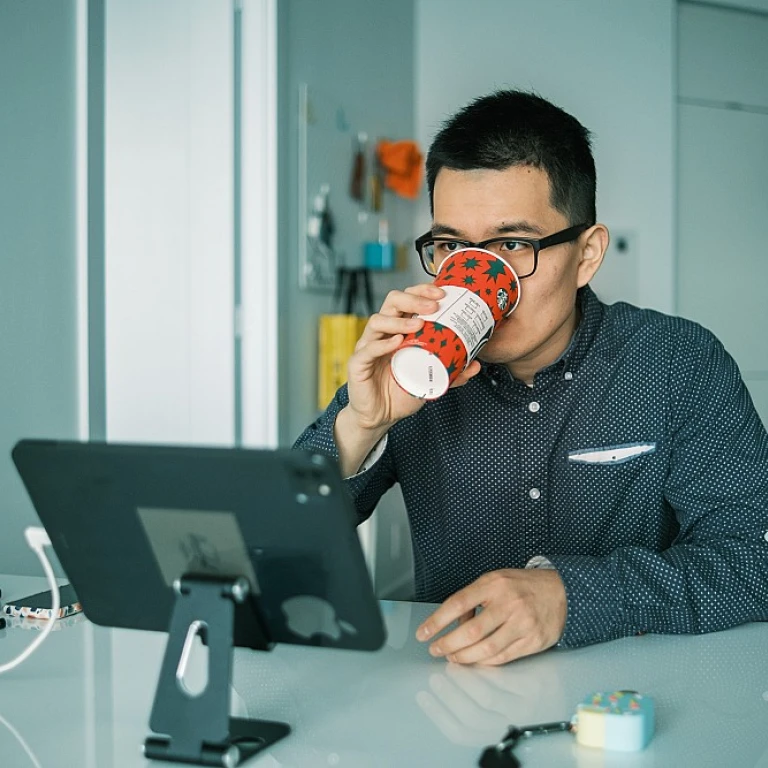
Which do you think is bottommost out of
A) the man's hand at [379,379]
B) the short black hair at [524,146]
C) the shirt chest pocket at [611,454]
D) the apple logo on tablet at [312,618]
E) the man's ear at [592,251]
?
the apple logo on tablet at [312,618]

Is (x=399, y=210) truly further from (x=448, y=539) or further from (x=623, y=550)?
(x=623, y=550)

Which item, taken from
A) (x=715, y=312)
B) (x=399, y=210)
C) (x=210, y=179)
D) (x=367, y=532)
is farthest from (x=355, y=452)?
(x=715, y=312)

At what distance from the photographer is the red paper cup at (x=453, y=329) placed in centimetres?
104

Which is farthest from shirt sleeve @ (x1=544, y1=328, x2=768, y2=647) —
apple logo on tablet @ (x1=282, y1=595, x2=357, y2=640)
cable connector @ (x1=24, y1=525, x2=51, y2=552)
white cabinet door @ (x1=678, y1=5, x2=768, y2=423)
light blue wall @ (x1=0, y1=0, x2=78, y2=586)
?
white cabinet door @ (x1=678, y1=5, x2=768, y2=423)

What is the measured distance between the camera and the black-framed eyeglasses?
1312 millimetres

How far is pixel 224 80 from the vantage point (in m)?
2.60

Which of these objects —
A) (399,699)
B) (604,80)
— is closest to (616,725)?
(399,699)

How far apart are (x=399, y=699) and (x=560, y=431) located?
2.12 ft

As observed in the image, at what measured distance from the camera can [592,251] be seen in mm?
1447

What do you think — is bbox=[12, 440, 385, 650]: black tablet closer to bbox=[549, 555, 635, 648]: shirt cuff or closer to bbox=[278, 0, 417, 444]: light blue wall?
bbox=[549, 555, 635, 648]: shirt cuff

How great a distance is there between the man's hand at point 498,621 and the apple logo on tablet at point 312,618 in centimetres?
23

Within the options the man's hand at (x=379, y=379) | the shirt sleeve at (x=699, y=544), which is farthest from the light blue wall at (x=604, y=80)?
the man's hand at (x=379, y=379)

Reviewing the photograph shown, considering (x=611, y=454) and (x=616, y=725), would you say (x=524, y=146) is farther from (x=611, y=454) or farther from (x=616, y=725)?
(x=616, y=725)

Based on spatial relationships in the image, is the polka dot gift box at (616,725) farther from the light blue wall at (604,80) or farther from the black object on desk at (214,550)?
the light blue wall at (604,80)
